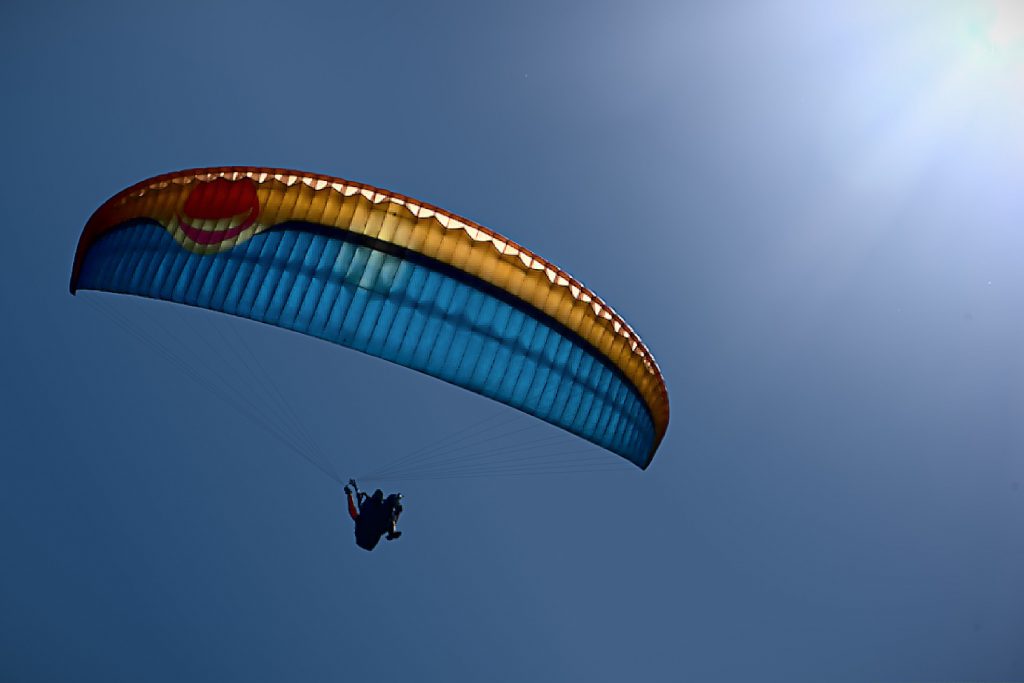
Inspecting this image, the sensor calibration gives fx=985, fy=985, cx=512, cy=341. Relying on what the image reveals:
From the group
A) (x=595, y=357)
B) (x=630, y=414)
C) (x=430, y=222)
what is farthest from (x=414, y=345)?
(x=630, y=414)

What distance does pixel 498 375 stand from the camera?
1488 cm

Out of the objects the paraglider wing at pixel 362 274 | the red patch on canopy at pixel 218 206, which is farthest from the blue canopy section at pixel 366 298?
the red patch on canopy at pixel 218 206

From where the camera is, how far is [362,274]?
46.9ft

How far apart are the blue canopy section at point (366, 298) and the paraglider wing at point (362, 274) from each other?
2cm

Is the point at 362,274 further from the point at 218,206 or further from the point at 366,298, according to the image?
the point at 218,206

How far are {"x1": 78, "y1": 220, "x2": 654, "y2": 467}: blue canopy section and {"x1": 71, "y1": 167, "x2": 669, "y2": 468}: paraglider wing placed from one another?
0.05 feet

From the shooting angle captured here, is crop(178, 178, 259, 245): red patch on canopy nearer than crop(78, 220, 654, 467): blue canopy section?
No

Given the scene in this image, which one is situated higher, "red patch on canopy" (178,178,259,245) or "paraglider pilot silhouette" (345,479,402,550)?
"red patch on canopy" (178,178,259,245)

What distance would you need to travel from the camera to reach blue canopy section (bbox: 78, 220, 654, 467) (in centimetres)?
1422

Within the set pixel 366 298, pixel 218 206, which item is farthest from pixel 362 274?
pixel 218 206

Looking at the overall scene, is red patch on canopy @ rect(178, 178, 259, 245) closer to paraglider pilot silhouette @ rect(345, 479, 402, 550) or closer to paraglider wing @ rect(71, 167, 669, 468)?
paraglider wing @ rect(71, 167, 669, 468)

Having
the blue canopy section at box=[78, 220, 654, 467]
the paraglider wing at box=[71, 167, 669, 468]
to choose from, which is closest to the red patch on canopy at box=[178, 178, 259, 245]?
the paraglider wing at box=[71, 167, 669, 468]

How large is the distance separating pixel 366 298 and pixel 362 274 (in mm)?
355

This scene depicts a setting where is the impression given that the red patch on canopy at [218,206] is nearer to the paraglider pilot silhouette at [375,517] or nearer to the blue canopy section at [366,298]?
the blue canopy section at [366,298]
